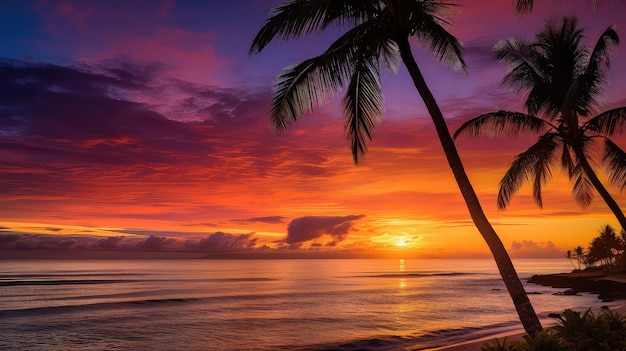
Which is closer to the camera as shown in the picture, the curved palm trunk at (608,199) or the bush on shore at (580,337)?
the bush on shore at (580,337)

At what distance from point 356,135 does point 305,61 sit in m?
2.23

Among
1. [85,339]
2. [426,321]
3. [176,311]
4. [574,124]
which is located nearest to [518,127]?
[574,124]

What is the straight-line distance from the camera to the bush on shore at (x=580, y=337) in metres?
7.92

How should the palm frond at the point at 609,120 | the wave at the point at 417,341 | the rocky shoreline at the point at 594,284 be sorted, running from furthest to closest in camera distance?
the rocky shoreline at the point at 594,284 < the wave at the point at 417,341 < the palm frond at the point at 609,120

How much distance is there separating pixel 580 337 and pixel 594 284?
59.2m

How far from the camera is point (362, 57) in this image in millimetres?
11164

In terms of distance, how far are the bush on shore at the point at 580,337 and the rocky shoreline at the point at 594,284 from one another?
126 ft

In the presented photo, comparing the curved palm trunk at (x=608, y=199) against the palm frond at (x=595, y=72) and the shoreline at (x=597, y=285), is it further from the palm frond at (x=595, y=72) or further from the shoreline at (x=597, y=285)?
the shoreline at (x=597, y=285)

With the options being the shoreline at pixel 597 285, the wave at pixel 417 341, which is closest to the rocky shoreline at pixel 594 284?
the shoreline at pixel 597 285

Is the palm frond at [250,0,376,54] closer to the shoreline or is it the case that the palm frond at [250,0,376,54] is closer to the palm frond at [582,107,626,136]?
the palm frond at [582,107,626,136]

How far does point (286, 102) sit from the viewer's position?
36.9ft

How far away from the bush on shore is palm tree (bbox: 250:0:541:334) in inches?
37.2

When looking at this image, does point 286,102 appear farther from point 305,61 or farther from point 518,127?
point 518,127

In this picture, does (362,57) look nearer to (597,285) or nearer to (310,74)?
(310,74)
